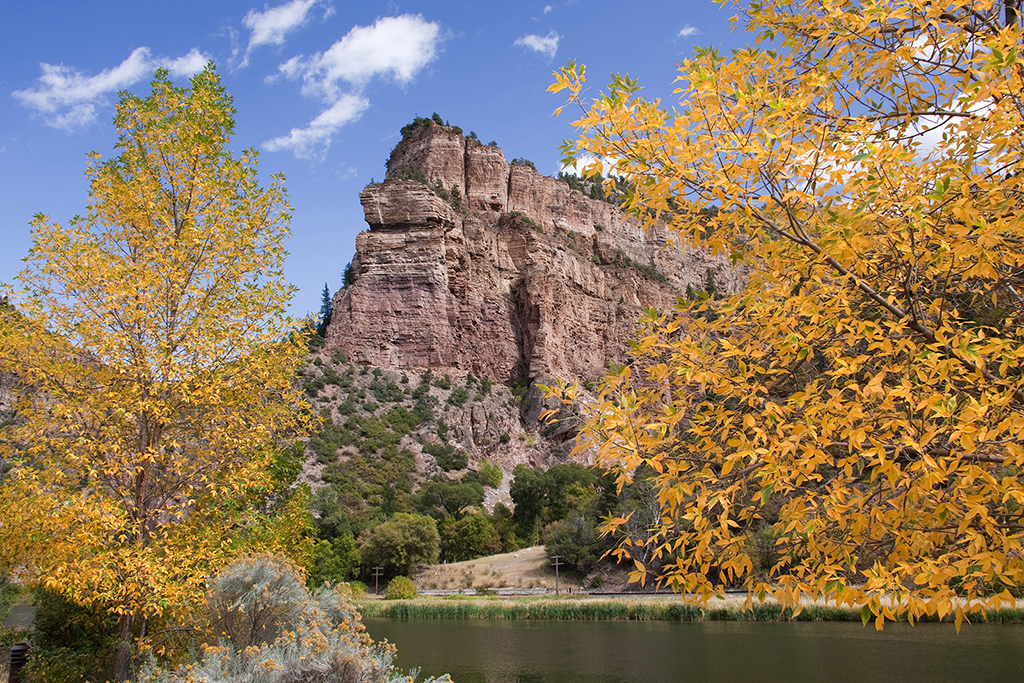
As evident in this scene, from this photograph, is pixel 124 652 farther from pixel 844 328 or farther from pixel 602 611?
pixel 602 611

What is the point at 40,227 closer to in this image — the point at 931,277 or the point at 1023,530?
the point at 931,277

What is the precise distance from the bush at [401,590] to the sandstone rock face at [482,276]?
31141mm

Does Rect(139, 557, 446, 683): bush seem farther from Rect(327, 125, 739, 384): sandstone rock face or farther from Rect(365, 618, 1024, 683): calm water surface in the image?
Rect(327, 125, 739, 384): sandstone rock face

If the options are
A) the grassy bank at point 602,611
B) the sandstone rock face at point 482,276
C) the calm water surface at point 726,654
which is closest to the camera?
the calm water surface at point 726,654

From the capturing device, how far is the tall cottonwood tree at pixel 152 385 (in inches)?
235

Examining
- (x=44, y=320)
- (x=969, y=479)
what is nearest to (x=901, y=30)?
(x=969, y=479)

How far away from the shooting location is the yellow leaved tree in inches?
91.3

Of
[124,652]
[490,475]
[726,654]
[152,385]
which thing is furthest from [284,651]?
[490,475]

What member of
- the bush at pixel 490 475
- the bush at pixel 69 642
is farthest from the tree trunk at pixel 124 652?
the bush at pixel 490 475

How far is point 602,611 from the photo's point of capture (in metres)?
26.0

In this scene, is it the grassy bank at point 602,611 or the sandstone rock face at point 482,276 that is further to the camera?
the sandstone rock face at point 482,276

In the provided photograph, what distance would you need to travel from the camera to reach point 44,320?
6.72 m

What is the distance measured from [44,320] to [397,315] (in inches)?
2422

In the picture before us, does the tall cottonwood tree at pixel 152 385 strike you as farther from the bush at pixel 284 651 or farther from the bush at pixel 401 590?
the bush at pixel 401 590
